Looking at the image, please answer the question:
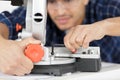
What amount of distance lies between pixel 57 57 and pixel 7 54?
0.50 feet

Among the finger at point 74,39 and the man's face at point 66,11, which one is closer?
the finger at point 74,39

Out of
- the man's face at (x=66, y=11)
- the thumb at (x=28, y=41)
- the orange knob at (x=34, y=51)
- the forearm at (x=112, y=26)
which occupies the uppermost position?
the man's face at (x=66, y=11)

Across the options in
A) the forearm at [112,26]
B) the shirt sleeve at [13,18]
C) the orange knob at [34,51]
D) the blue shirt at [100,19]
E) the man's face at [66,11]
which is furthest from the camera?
the shirt sleeve at [13,18]

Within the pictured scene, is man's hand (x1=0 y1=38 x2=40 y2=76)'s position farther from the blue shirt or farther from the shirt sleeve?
the shirt sleeve

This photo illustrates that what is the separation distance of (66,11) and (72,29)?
0.29 m

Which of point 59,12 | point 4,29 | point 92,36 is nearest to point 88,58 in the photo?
point 92,36

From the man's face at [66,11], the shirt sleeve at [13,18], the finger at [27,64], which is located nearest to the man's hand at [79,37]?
the finger at [27,64]

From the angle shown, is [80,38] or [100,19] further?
[100,19]

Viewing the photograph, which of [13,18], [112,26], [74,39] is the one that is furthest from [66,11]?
[13,18]

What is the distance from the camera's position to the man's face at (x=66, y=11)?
125cm

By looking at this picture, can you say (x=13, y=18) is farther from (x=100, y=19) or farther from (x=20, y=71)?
(x=20, y=71)

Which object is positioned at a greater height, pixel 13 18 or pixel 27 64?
pixel 13 18

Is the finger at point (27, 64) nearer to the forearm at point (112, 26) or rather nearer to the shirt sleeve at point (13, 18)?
the forearm at point (112, 26)

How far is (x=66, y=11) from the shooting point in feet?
4.15
